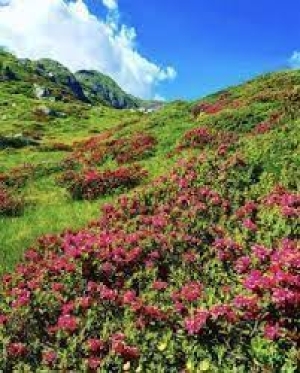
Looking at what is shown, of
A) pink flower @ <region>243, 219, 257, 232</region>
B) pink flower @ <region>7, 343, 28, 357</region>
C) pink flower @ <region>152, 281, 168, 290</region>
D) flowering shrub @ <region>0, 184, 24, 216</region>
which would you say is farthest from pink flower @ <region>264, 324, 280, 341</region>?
flowering shrub @ <region>0, 184, 24, 216</region>

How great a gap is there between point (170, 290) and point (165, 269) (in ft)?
4.58

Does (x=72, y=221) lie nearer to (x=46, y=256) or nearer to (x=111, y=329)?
(x=46, y=256)

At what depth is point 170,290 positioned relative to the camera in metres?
12.8

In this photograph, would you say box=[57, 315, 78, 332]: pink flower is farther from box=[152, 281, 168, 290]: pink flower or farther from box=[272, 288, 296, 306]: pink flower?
box=[272, 288, 296, 306]: pink flower

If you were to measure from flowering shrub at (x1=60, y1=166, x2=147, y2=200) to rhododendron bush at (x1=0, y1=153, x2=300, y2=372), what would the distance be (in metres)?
6.19

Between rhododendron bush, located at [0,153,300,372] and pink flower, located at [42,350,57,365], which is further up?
rhododendron bush, located at [0,153,300,372]

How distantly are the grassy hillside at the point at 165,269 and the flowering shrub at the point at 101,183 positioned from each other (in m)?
0.05

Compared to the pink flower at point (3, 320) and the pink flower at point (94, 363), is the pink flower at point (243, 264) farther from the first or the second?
the pink flower at point (3, 320)

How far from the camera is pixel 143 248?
576 inches

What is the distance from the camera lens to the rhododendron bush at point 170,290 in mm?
10156

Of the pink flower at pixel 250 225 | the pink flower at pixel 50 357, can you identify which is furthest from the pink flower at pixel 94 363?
the pink flower at pixel 250 225

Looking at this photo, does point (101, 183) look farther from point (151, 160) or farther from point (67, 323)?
point (67, 323)

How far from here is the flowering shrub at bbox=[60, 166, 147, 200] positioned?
24.9 meters

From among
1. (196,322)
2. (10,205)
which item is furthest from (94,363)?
(10,205)
